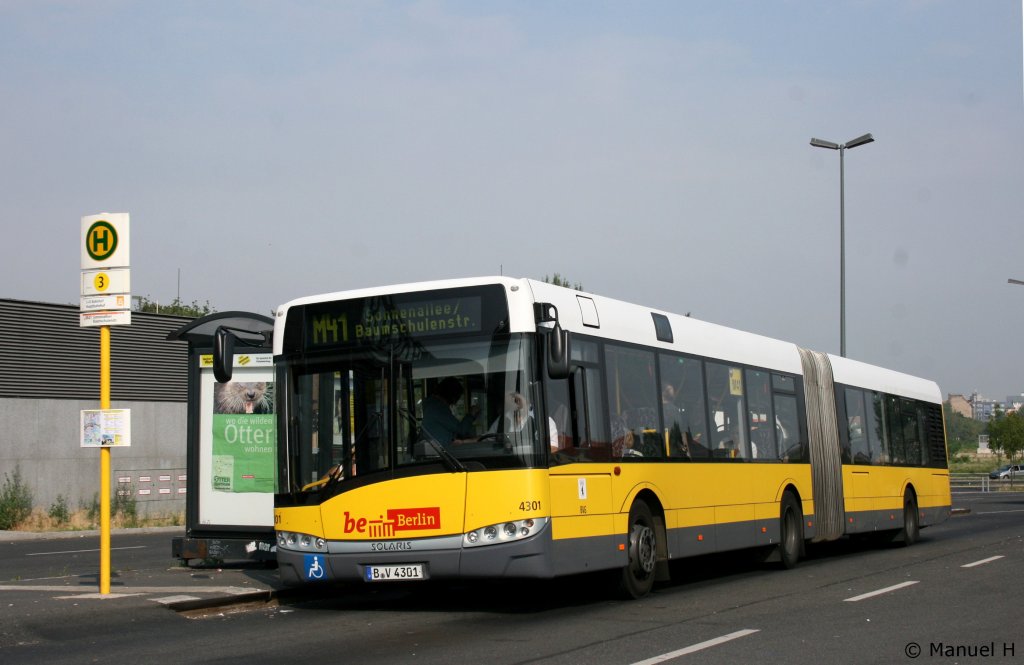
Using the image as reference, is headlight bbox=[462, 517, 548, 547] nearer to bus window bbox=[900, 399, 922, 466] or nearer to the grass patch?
bus window bbox=[900, 399, 922, 466]

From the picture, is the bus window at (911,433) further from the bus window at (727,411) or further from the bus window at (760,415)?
the bus window at (727,411)

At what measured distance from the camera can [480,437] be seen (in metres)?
11.1

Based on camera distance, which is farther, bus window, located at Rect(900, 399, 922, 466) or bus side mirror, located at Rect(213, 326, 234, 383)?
bus window, located at Rect(900, 399, 922, 466)

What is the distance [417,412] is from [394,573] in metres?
1.45

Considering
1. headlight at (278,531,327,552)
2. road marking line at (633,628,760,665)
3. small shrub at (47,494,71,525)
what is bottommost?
road marking line at (633,628,760,665)

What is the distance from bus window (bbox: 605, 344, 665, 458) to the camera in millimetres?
12797

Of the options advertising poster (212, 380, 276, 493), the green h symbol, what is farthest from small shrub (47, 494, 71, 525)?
the green h symbol

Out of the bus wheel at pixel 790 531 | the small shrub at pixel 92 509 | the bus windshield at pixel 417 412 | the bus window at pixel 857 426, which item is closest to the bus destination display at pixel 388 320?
the bus windshield at pixel 417 412

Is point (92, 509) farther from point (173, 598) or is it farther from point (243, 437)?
point (173, 598)

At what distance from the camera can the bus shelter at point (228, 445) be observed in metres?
16.2

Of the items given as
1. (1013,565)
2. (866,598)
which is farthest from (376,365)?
(1013,565)

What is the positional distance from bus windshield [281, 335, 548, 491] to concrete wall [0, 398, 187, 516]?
983 inches

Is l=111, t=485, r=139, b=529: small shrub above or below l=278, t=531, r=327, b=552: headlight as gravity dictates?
above

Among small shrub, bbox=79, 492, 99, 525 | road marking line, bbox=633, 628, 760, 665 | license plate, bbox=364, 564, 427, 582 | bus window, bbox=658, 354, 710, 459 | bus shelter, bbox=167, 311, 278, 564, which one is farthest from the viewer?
small shrub, bbox=79, 492, 99, 525
